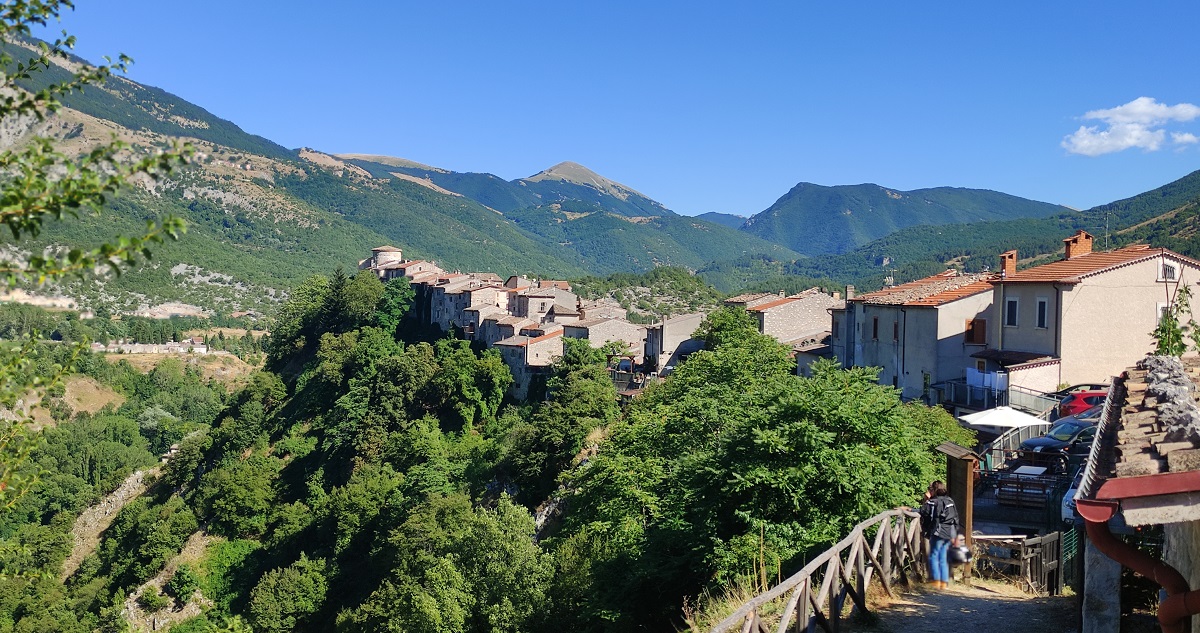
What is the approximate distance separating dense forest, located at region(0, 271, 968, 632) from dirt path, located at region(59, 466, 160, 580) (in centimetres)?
127

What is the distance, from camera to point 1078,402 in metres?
26.6

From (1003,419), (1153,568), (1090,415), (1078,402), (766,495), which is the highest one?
(1153,568)

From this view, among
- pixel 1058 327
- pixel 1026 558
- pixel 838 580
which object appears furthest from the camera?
pixel 1058 327

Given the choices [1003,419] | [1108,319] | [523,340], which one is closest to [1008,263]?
[1108,319]

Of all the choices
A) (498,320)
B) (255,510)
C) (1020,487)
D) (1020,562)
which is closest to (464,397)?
(498,320)

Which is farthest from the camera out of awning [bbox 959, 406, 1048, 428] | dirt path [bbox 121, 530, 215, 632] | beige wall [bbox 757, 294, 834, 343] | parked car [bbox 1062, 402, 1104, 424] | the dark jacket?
beige wall [bbox 757, 294, 834, 343]

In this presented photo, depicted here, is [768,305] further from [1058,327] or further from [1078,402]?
[1078,402]

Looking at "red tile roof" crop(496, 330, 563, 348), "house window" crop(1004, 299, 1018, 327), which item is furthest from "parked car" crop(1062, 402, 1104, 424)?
"red tile roof" crop(496, 330, 563, 348)

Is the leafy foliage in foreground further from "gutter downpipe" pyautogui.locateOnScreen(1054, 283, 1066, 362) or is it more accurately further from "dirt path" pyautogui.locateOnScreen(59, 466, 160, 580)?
"dirt path" pyautogui.locateOnScreen(59, 466, 160, 580)

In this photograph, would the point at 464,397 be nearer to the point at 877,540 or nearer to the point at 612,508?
the point at 612,508

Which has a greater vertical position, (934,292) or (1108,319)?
(934,292)

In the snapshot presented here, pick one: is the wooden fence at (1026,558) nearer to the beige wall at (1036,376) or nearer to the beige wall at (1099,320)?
the beige wall at (1036,376)

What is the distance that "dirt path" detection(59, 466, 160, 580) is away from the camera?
213ft

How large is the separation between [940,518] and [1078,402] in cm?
1782
